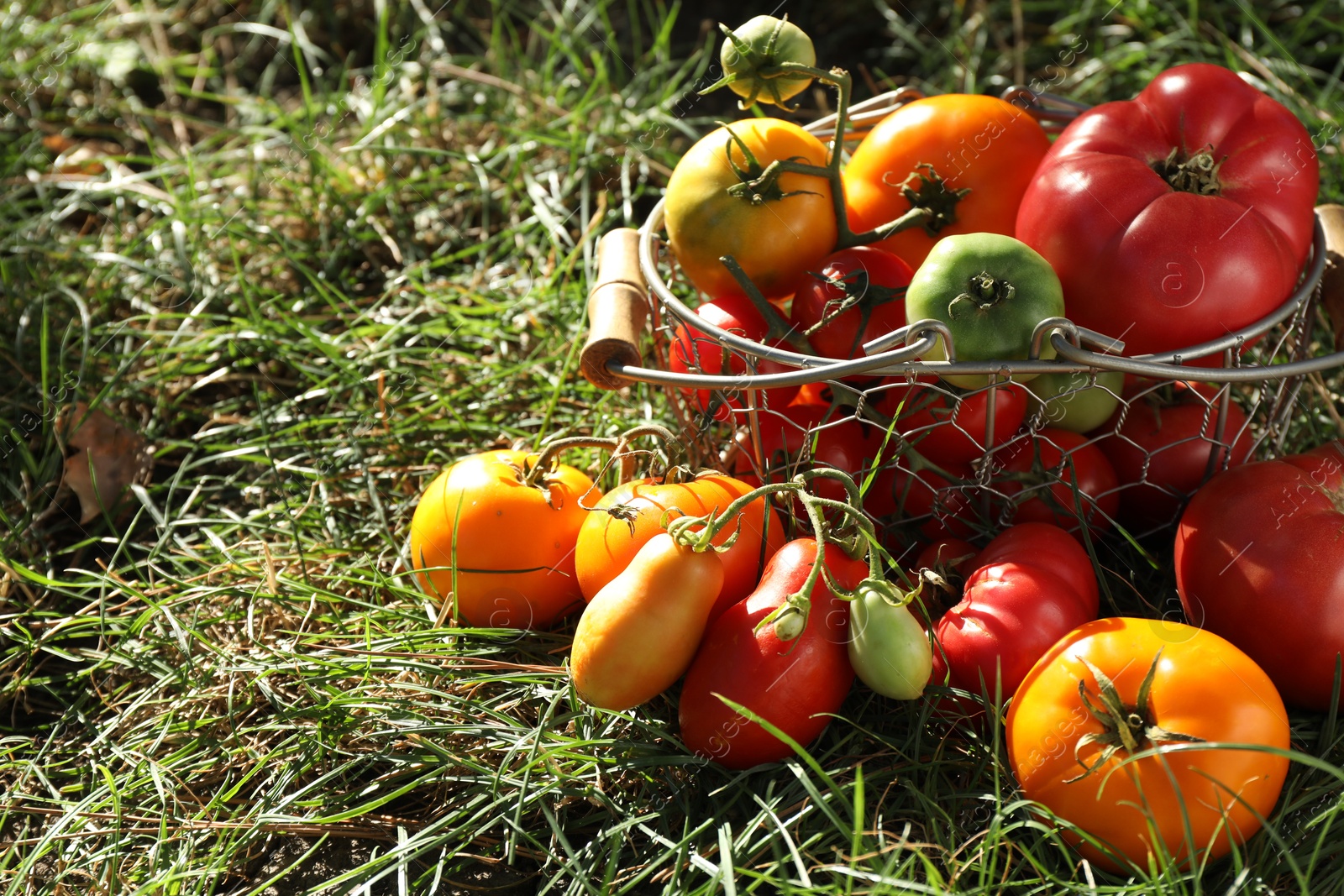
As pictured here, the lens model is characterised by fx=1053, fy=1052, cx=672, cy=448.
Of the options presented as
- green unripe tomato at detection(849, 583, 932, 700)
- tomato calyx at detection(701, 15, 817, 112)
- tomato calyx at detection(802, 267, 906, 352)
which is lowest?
green unripe tomato at detection(849, 583, 932, 700)

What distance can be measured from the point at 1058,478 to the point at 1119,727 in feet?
1.65

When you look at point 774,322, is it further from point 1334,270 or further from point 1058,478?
point 1334,270

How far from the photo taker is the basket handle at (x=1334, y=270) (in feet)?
5.93

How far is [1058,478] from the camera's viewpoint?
174cm

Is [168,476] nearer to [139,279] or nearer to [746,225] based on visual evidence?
[139,279]

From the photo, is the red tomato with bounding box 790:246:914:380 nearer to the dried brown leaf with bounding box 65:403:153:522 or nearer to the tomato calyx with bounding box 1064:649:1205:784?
the tomato calyx with bounding box 1064:649:1205:784

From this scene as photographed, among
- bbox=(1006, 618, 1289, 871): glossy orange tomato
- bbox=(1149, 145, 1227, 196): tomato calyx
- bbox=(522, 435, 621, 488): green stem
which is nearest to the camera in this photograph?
bbox=(1006, 618, 1289, 871): glossy orange tomato

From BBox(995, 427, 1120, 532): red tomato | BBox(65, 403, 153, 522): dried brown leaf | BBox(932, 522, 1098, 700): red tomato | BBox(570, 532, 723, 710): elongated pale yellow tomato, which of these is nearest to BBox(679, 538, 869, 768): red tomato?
BBox(570, 532, 723, 710): elongated pale yellow tomato

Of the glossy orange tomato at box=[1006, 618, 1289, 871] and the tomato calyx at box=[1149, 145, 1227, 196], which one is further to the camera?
the tomato calyx at box=[1149, 145, 1227, 196]

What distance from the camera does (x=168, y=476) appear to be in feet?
8.21

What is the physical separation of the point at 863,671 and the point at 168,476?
Result: 1.80m

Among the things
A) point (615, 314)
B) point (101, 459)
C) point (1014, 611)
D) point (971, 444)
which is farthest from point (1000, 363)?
point (101, 459)

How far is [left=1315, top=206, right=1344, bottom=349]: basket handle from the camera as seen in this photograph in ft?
5.93

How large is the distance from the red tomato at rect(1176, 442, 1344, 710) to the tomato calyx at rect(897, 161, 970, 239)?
0.64m
